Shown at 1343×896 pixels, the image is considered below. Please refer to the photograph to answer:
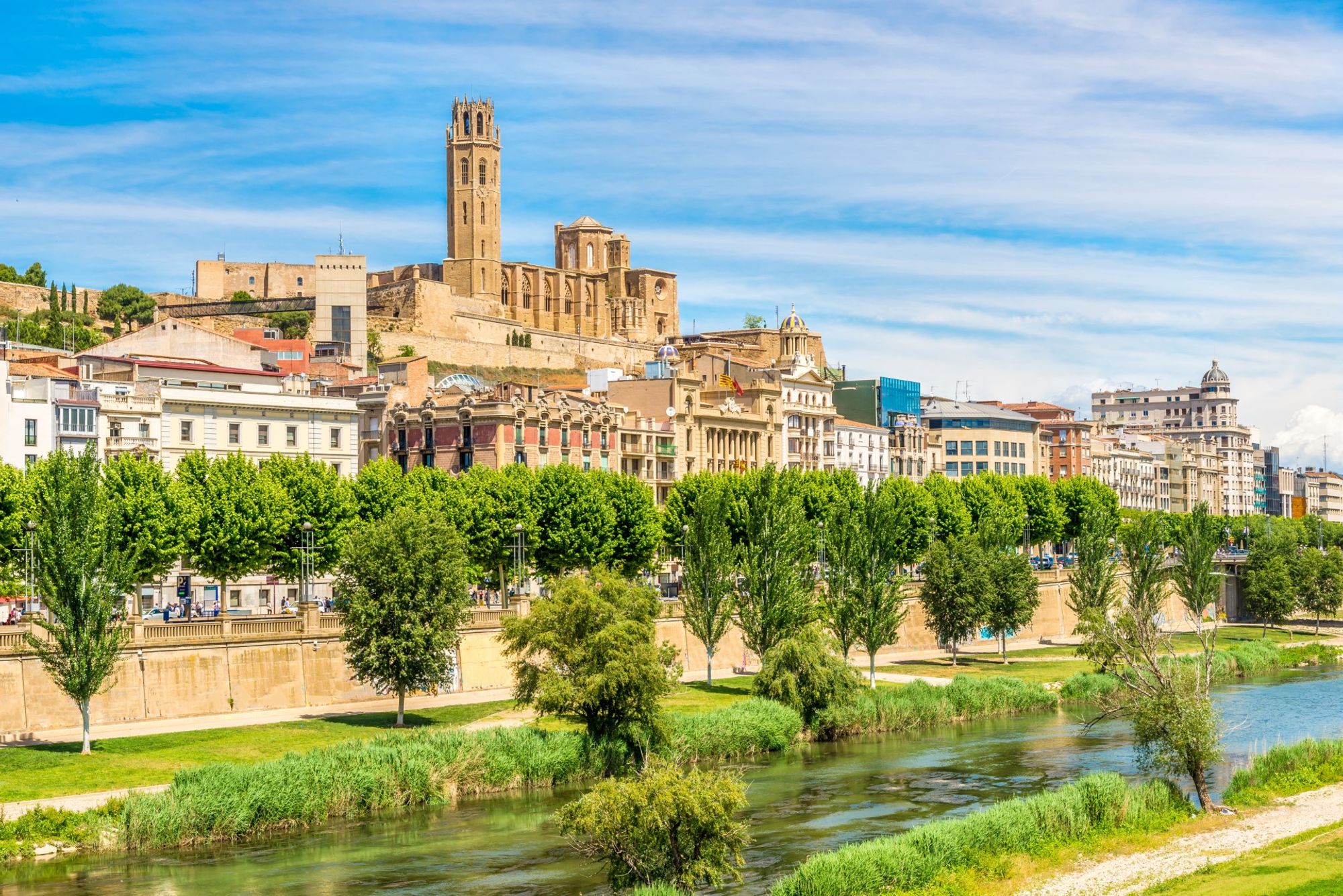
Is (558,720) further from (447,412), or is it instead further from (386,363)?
(386,363)

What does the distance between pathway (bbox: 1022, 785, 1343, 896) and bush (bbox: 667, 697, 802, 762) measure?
2193cm

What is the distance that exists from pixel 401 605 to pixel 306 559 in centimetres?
1312

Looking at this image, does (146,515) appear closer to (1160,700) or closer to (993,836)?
(993,836)

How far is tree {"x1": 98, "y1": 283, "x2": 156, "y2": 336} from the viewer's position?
623 feet

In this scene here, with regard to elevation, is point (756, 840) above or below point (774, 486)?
below

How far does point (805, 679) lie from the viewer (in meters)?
78.2

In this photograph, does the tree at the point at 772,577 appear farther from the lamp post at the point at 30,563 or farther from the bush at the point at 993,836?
the lamp post at the point at 30,563

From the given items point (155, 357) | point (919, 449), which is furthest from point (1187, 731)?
point (919, 449)

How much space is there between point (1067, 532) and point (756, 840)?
108 metres

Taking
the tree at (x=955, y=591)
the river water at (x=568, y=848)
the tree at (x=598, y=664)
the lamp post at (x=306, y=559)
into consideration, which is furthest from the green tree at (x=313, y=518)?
the tree at (x=955, y=591)

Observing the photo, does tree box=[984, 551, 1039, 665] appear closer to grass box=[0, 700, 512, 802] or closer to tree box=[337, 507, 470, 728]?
grass box=[0, 700, 512, 802]

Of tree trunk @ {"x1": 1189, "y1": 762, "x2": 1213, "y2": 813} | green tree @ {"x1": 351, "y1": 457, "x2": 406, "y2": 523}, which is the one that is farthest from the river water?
green tree @ {"x1": 351, "y1": 457, "x2": 406, "y2": 523}

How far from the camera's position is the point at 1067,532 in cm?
15700

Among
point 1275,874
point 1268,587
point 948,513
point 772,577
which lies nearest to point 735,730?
point 772,577
